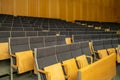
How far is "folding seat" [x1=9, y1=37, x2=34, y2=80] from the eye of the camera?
5.89ft

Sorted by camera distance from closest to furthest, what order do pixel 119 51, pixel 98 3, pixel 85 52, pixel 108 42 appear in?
pixel 85 52
pixel 119 51
pixel 108 42
pixel 98 3

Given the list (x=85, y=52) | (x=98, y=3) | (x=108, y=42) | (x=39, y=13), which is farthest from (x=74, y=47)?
(x=98, y=3)

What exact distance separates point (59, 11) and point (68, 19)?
1.90 feet

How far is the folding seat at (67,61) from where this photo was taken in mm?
1591

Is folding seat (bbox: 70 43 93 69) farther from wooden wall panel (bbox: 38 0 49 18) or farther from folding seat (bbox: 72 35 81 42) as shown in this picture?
wooden wall panel (bbox: 38 0 49 18)

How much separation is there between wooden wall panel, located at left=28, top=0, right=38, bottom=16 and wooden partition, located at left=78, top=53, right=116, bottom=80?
462 cm

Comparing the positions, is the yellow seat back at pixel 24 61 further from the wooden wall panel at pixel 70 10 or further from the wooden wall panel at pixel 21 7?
the wooden wall panel at pixel 70 10

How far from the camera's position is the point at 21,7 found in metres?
5.72

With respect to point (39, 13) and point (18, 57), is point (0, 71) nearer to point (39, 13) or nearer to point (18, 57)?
point (18, 57)

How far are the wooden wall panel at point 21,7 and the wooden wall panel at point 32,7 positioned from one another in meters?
0.12

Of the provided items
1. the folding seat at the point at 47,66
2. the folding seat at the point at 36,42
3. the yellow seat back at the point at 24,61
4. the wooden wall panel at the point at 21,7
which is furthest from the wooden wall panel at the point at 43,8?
the folding seat at the point at 47,66

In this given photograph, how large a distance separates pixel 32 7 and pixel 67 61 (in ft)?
→ 15.2

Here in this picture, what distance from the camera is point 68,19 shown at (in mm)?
7129

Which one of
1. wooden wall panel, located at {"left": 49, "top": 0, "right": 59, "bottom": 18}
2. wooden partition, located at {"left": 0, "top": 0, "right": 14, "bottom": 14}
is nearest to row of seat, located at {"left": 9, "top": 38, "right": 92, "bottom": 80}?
wooden partition, located at {"left": 0, "top": 0, "right": 14, "bottom": 14}
